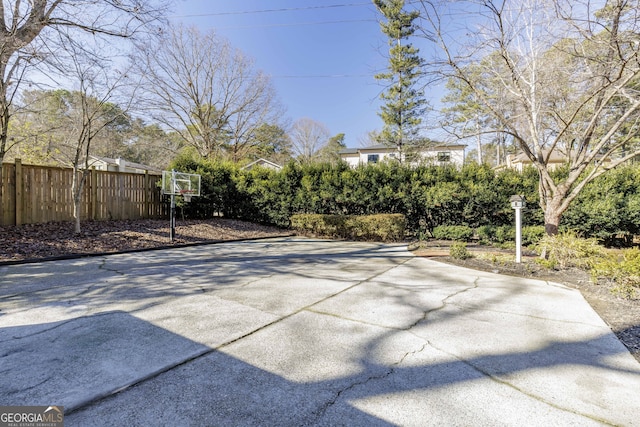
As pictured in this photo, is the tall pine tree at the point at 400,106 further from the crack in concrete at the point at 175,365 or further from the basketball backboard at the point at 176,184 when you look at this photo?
the crack in concrete at the point at 175,365

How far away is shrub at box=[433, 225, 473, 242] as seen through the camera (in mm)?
7910

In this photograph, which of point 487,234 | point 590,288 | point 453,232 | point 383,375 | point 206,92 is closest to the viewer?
point 383,375

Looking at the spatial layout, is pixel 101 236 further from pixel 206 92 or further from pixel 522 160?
pixel 522 160

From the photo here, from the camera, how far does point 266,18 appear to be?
11.3m

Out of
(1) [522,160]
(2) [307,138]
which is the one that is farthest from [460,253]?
(2) [307,138]

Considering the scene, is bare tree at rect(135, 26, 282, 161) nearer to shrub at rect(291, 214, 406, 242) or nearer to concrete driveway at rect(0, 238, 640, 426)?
shrub at rect(291, 214, 406, 242)

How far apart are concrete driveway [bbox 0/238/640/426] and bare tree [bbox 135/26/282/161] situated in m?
14.3

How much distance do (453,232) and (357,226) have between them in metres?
2.63

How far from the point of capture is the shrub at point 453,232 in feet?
26.0

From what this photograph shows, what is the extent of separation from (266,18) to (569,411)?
1344 centimetres

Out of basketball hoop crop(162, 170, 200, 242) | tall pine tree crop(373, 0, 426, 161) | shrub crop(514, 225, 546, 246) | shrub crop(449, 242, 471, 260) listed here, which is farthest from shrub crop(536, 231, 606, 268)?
tall pine tree crop(373, 0, 426, 161)

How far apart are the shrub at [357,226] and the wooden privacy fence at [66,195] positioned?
4992mm

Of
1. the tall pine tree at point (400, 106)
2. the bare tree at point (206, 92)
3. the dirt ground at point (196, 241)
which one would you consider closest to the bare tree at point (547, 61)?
the dirt ground at point (196, 241)

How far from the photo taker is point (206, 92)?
53.9 ft
